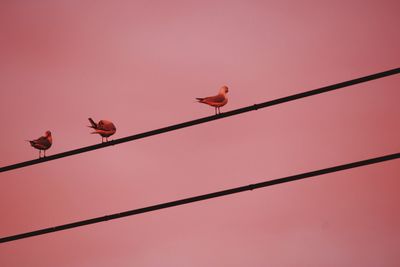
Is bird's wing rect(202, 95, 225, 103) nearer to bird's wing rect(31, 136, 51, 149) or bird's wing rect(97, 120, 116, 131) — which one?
bird's wing rect(97, 120, 116, 131)

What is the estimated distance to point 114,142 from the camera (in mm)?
3854

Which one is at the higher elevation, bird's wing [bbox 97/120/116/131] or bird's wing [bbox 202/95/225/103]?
bird's wing [bbox 202/95/225/103]

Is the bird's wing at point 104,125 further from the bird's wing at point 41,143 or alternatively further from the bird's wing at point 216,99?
the bird's wing at point 216,99

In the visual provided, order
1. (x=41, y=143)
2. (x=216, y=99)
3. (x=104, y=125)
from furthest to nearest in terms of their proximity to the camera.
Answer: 1. (x=41, y=143)
2. (x=216, y=99)
3. (x=104, y=125)

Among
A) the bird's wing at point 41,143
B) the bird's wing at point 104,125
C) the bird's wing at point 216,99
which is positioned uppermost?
the bird's wing at point 216,99

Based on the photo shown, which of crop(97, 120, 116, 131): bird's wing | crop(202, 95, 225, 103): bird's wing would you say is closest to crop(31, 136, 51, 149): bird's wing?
crop(97, 120, 116, 131): bird's wing

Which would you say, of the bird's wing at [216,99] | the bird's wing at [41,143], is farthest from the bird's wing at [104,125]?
the bird's wing at [216,99]

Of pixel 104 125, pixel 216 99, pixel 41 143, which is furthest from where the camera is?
pixel 41 143

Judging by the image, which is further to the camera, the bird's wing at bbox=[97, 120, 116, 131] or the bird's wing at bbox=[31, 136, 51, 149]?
the bird's wing at bbox=[31, 136, 51, 149]

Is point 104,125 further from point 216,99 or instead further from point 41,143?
point 216,99

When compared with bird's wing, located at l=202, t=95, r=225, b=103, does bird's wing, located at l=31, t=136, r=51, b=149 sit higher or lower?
lower

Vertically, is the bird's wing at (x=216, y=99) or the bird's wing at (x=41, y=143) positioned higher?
the bird's wing at (x=216, y=99)

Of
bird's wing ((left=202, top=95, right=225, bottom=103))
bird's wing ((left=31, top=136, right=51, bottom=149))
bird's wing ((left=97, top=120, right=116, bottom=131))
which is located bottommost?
bird's wing ((left=31, top=136, right=51, bottom=149))

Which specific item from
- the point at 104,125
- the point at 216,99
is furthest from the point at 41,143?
the point at 216,99
